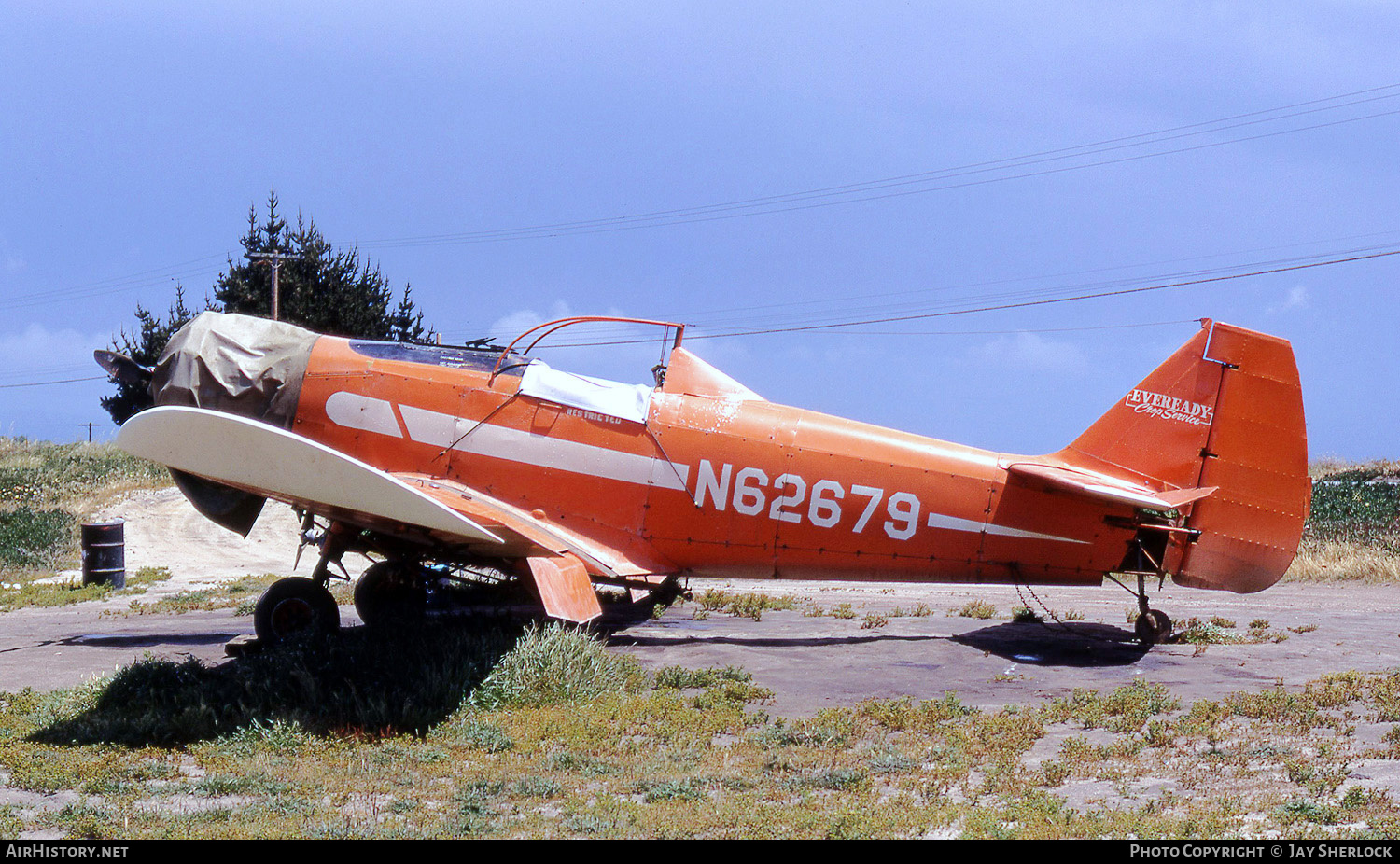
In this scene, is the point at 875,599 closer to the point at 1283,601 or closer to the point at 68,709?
the point at 1283,601

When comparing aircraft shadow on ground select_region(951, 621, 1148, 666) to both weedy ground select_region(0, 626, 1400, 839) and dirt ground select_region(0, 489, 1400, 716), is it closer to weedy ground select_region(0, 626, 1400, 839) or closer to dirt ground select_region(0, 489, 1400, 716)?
dirt ground select_region(0, 489, 1400, 716)

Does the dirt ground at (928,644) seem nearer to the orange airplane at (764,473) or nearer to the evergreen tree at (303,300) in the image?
the orange airplane at (764,473)

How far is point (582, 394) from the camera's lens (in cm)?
919

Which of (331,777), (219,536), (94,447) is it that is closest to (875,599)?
(331,777)

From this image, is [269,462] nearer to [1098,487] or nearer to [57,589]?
[1098,487]

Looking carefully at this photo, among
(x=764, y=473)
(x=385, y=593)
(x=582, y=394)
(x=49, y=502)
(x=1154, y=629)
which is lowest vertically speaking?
(x=1154, y=629)

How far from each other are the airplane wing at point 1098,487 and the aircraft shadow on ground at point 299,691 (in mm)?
4723

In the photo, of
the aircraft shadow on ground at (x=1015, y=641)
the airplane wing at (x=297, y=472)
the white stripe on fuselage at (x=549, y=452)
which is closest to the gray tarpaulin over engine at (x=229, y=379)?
the white stripe on fuselage at (x=549, y=452)

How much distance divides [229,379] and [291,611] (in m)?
2.14

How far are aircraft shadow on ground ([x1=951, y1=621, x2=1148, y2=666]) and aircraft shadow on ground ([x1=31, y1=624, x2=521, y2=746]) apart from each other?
4425 mm

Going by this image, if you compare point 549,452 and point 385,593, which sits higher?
point 549,452

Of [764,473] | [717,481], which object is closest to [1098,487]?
[764,473]

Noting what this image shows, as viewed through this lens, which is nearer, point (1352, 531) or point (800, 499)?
point (800, 499)

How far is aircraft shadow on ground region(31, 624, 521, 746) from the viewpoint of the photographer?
21.5 ft
